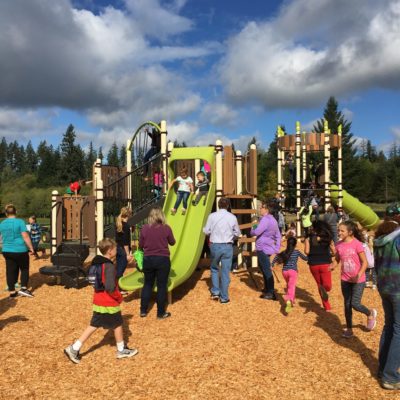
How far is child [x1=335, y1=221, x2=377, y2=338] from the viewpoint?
18.7 ft

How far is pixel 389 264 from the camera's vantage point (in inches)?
169

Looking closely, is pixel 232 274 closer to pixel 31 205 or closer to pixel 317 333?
pixel 317 333

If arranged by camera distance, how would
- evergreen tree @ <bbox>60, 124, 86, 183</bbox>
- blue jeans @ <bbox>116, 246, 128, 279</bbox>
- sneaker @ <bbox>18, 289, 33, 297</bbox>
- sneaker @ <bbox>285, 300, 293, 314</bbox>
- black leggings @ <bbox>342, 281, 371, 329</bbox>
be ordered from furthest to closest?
evergreen tree @ <bbox>60, 124, 86, 183</bbox>
sneaker @ <bbox>18, 289, 33, 297</bbox>
blue jeans @ <bbox>116, 246, 128, 279</bbox>
sneaker @ <bbox>285, 300, 293, 314</bbox>
black leggings @ <bbox>342, 281, 371, 329</bbox>

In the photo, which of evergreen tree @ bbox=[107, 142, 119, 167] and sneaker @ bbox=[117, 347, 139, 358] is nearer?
sneaker @ bbox=[117, 347, 139, 358]

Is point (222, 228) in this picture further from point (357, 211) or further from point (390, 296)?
point (357, 211)

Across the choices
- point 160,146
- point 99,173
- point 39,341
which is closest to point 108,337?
point 39,341

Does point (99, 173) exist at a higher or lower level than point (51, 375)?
higher

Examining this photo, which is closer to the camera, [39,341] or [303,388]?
[303,388]

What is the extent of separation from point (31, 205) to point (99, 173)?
2179 inches

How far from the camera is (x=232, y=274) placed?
10523mm

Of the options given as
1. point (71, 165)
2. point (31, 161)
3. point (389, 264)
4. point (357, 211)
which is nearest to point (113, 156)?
point (31, 161)

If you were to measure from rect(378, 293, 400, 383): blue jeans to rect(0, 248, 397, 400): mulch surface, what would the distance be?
21 cm

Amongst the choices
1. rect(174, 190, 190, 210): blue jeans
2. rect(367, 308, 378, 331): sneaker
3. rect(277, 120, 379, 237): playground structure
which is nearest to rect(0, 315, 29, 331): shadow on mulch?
rect(174, 190, 190, 210): blue jeans

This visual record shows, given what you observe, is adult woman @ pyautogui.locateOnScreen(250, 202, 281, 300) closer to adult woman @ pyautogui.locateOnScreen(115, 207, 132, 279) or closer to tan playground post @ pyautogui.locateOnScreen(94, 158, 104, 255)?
adult woman @ pyautogui.locateOnScreen(115, 207, 132, 279)
